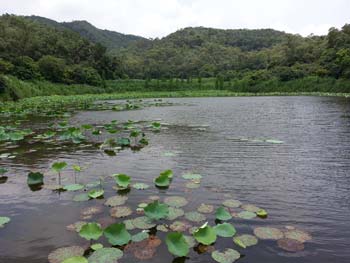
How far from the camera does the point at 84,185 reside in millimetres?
6930

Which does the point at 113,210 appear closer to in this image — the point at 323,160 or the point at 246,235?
the point at 246,235

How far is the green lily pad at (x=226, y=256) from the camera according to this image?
4.03 m

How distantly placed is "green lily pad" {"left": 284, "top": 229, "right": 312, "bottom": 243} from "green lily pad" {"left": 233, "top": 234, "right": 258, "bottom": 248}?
0.48 meters

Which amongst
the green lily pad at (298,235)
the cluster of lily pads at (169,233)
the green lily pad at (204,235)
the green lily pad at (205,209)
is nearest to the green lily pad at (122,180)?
the cluster of lily pads at (169,233)

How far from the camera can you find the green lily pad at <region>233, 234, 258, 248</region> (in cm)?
436

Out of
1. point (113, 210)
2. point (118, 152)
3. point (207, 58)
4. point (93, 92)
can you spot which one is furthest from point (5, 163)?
point (207, 58)

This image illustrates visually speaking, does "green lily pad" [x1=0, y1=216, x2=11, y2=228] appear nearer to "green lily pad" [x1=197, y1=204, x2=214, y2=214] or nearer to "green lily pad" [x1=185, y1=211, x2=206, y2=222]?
"green lily pad" [x1=185, y1=211, x2=206, y2=222]

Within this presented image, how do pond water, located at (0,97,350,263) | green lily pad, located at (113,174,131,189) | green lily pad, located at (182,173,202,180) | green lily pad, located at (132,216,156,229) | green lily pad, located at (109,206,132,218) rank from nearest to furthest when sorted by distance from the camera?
pond water, located at (0,97,350,263)
green lily pad, located at (132,216,156,229)
green lily pad, located at (109,206,132,218)
green lily pad, located at (113,174,131,189)
green lily pad, located at (182,173,202,180)

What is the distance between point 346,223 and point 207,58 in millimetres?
105752

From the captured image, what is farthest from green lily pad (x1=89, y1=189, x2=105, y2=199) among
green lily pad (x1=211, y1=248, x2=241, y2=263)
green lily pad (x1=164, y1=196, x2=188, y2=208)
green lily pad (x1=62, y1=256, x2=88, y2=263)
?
green lily pad (x1=211, y1=248, x2=241, y2=263)

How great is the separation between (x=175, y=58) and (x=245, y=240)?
4132 inches

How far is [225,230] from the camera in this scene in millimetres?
4590

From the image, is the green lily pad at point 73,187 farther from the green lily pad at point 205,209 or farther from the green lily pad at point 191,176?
the green lily pad at point 205,209

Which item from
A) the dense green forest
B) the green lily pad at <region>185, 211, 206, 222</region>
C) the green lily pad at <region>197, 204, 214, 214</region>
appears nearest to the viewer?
the green lily pad at <region>185, 211, 206, 222</region>
